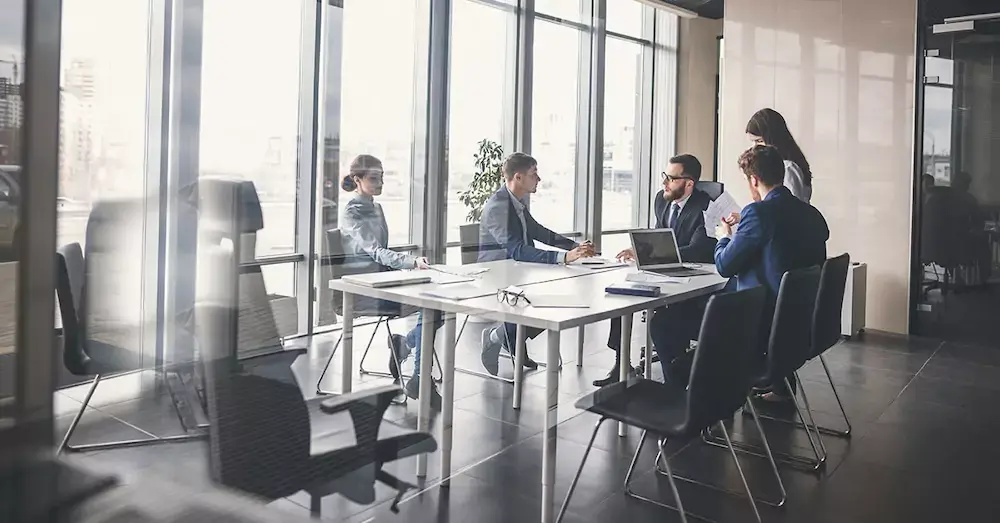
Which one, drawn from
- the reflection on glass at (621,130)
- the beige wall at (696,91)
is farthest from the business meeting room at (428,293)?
the beige wall at (696,91)

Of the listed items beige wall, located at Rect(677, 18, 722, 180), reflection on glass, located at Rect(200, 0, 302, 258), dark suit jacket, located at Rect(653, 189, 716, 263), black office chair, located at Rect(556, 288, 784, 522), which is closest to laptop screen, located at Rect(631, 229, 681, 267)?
dark suit jacket, located at Rect(653, 189, 716, 263)

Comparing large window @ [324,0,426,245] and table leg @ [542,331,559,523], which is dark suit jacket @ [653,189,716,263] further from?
large window @ [324,0,426,245]

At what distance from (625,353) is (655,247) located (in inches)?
25.6

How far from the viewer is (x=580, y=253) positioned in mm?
4660

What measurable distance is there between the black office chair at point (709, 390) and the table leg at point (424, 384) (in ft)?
1.94

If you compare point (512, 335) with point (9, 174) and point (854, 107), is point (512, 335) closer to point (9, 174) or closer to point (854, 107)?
point (9, 174)

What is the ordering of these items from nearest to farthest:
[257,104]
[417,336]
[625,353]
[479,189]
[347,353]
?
1. [257,104]
2. [347,353]
3. [417,336]
4. [625,353]
5. [479,189]

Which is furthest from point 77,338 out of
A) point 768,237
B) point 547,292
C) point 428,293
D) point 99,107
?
point 768,237

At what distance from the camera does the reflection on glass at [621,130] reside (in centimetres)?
754

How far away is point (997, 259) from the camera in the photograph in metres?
6.56

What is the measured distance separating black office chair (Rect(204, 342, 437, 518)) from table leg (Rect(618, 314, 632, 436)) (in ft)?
5.60

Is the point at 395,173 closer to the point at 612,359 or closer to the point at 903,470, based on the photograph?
the point at 612,359

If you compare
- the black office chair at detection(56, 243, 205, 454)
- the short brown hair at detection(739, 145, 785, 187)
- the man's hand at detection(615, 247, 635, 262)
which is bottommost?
the black office chair at detection(56, 243, 205, 454)

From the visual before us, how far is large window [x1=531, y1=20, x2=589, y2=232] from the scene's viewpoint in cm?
613
